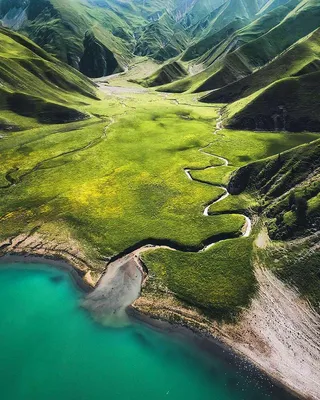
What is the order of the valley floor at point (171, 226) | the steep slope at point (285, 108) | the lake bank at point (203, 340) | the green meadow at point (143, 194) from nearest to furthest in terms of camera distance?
the lake bank at point (203, 340), the valley floor at point (171, 226), the green meadow at point (143, 194), the steep slope at point (285, 108)

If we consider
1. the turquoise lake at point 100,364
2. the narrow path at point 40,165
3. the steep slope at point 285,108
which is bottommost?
the narrow path at point 40,165

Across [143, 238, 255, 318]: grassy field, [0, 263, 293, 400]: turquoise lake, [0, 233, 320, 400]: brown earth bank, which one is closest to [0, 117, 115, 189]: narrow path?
[0, 233, 320, 400]: brown earth bank

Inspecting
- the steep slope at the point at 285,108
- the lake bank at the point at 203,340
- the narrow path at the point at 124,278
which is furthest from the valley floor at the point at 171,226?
the steep slope at the point at 285,108

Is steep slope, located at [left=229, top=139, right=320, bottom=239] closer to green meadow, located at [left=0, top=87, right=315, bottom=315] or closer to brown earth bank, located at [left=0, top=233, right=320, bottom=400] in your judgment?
green meadow, located at [left=0, top=87, right=315, bottom=315]

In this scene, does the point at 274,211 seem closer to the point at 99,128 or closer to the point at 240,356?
the point at 240,356

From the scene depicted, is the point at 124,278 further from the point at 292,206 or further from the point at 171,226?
the point at 292,206

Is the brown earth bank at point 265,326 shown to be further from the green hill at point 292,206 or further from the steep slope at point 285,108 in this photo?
the steep slope at point 285,108
